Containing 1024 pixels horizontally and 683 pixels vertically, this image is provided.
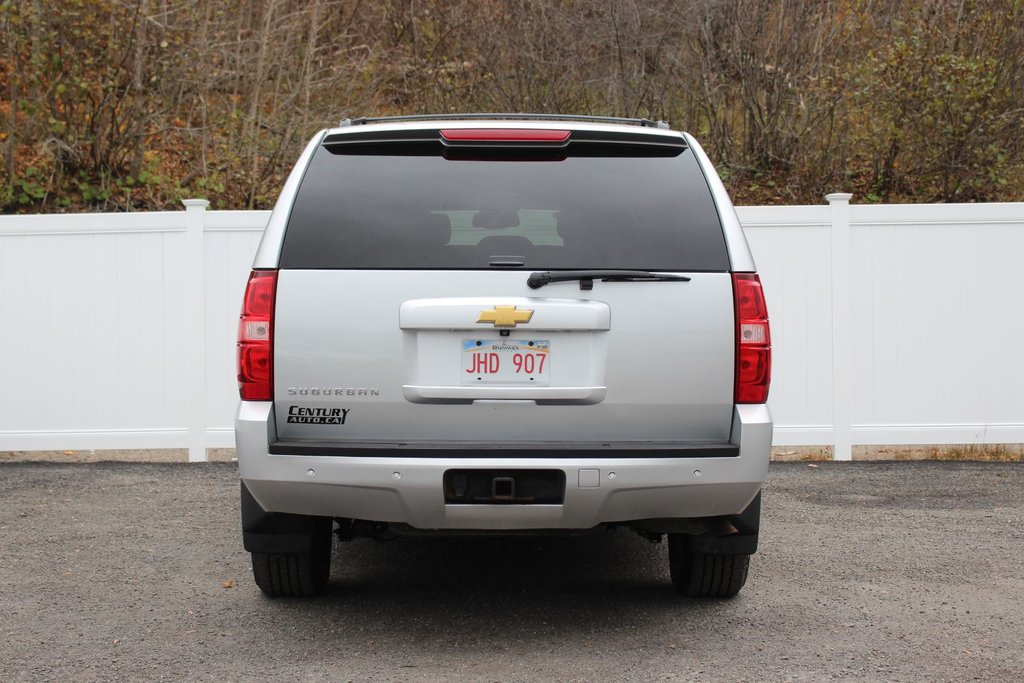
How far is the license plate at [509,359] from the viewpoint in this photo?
4.01 m

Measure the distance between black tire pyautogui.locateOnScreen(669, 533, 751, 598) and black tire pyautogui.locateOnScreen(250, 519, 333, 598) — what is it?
58.6 inches

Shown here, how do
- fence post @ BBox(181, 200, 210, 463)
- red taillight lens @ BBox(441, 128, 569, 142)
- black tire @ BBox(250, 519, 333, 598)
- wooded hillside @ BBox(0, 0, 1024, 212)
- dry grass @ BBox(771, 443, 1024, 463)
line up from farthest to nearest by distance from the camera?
wooded hillside @ BBox(0, 0, 1024, 212)
dry grass @ BBox(771, 443, 1024, 463)
fence post @ BBox(181, 200, 210, 463)
black tire @ BBox(250, 519, 333, 598)
red taillight lens @ BBox(441, 128, 569, 142)

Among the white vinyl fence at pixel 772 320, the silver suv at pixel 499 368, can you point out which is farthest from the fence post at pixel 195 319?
the silver suv at pixel 499 368

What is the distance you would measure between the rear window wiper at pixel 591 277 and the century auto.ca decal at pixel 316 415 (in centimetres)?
80

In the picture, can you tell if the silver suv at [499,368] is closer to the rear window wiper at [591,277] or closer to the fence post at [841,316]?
the rear window wiper at [591,277]

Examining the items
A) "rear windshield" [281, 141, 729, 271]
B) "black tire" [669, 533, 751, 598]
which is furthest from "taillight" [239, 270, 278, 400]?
"black tire" [669, 533, 751, 598]

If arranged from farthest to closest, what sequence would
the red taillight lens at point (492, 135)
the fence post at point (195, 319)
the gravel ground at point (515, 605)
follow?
the fence post at point (195, 319), the red taillight lens at point (492, 135), the gravel ground at point (515, 605)

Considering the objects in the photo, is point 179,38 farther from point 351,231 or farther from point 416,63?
point 351,231

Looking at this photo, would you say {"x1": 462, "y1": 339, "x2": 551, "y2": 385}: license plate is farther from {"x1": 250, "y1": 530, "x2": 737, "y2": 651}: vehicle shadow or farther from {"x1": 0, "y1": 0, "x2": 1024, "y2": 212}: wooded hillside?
{"x1": 0, "y1": 0, "x2": 1024, "y2": 212}: wooded hillside

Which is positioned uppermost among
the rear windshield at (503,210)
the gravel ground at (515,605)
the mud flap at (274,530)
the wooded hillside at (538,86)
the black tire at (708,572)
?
the wooded hillside at (538,86)

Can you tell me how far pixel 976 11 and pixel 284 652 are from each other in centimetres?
1155

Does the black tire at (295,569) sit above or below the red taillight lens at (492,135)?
below

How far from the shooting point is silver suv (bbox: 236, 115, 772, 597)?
4.00 m

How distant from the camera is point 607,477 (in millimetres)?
4012
